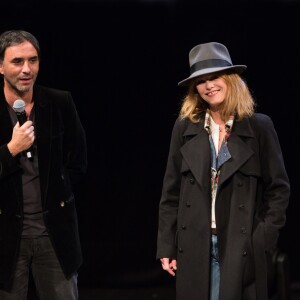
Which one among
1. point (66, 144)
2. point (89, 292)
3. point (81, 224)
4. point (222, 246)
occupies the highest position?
point (66, 144)

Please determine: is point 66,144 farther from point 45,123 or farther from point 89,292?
point 89,292

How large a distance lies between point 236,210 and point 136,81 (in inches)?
74.3

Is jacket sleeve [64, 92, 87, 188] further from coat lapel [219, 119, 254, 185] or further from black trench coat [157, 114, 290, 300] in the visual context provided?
coat lapel [219, 119, 254, 185]

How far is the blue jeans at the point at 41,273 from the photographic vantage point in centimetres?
282

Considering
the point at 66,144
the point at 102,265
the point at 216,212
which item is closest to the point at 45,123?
the point at 66,144

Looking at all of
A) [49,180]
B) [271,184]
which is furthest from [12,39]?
[271,184]

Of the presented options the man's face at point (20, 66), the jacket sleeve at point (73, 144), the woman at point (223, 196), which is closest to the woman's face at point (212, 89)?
the woman at point (223, 196)

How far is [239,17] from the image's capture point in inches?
172

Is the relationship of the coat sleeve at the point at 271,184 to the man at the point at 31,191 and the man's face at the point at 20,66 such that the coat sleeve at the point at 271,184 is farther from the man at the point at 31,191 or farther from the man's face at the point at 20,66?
the man's face at the point at 20,66

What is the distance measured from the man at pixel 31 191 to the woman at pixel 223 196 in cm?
38

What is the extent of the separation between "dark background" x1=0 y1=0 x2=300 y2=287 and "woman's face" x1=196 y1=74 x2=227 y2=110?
1611 millimetres

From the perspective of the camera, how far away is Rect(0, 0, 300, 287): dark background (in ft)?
14.4

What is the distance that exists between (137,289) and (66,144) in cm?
191

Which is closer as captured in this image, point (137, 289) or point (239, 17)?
point (239, 17)
